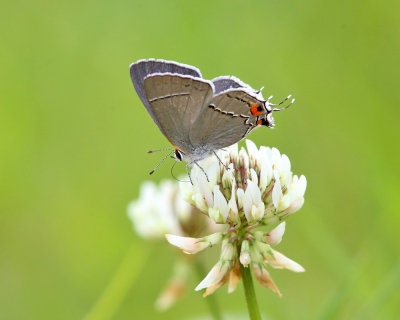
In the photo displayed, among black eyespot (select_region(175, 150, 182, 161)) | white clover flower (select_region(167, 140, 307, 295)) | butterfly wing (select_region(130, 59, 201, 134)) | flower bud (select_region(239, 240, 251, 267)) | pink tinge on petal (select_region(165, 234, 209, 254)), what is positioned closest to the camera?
flower bud (select_region(239, 240, 251, 267))

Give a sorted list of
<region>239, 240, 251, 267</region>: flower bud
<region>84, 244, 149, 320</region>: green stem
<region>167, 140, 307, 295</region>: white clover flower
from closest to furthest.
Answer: <region>239, 240, 251, 267</region>: flower bud < <region>167, 140, 307, 295</region>: white clover flower < <region>84, 244, 149, 320</region>: green stem

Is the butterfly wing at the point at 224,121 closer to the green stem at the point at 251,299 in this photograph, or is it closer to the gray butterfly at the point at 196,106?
the gray butterfly at the point at 196,106

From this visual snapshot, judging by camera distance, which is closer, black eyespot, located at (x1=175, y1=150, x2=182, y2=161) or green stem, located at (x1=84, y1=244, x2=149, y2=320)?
black eyespot, located at (x1=175, y1=150, x2=182, y2=161)

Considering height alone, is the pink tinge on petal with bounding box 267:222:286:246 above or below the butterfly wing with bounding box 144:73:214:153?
below

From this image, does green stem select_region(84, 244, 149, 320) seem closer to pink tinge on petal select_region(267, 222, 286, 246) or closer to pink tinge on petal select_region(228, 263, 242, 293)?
pink tinge on petal select_region(228, 263, 242, 293)

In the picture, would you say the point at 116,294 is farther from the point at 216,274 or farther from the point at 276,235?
the point at 276,235

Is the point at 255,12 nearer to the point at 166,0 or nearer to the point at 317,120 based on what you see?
the point at 166,0

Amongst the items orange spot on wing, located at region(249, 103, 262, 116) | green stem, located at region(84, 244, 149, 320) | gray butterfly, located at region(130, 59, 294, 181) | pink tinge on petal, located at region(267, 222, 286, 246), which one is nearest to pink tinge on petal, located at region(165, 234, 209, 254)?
pink tinge on petal, located at region(267, 222, 286, 246)

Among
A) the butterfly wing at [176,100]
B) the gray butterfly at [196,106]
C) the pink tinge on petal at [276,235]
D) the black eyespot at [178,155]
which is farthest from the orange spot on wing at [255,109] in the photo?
the pink tinge on petal at [276,235]
